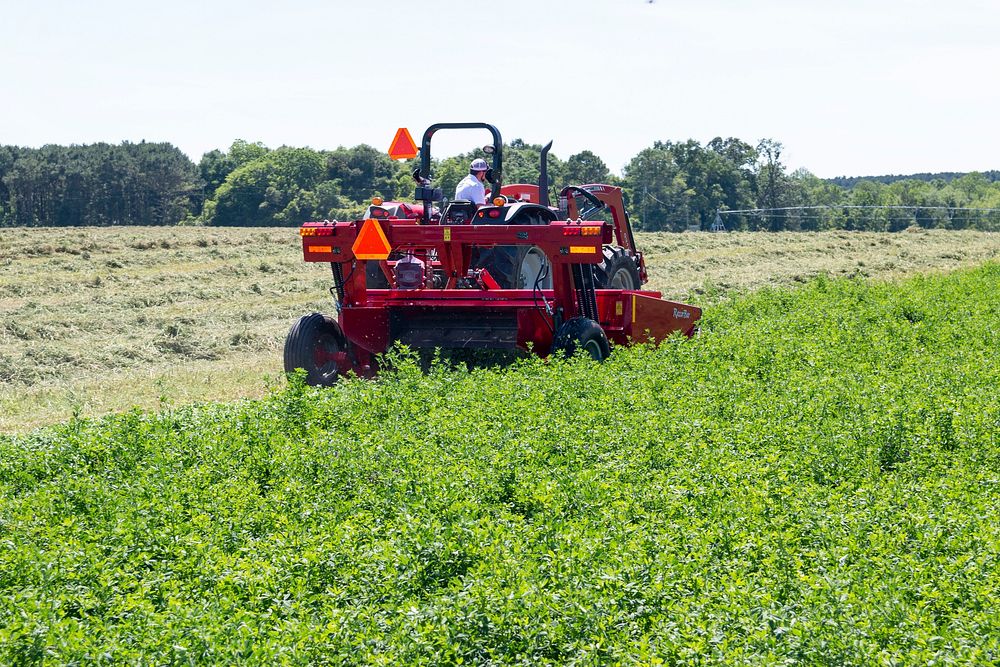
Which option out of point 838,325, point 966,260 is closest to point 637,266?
point 838,325

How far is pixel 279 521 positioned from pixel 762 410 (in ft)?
13.5

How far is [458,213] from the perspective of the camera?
12.0 metres

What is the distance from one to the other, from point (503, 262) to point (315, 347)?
7.32ft

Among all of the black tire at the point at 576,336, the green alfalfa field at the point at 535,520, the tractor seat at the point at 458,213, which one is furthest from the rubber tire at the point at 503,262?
the green alfalfa field at the point at 535,520

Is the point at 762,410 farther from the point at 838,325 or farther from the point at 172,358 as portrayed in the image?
the point at 172,358

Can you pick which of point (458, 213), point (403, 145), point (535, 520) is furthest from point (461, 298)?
point (535, 520)

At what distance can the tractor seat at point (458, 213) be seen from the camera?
1188 centimetres

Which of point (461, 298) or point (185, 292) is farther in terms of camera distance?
point (185, 292)

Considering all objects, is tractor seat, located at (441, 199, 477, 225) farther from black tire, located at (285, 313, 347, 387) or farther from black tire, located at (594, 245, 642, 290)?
black tire, located at (594, 245, 642, 290)

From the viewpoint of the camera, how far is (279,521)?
20.6 ft

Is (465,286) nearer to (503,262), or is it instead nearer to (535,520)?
(503,262)

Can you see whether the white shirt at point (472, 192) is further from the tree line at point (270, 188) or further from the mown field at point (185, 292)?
the tree line at point (270, 188)

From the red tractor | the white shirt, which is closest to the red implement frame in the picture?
the red tractor

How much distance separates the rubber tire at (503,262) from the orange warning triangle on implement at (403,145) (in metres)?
1.24
